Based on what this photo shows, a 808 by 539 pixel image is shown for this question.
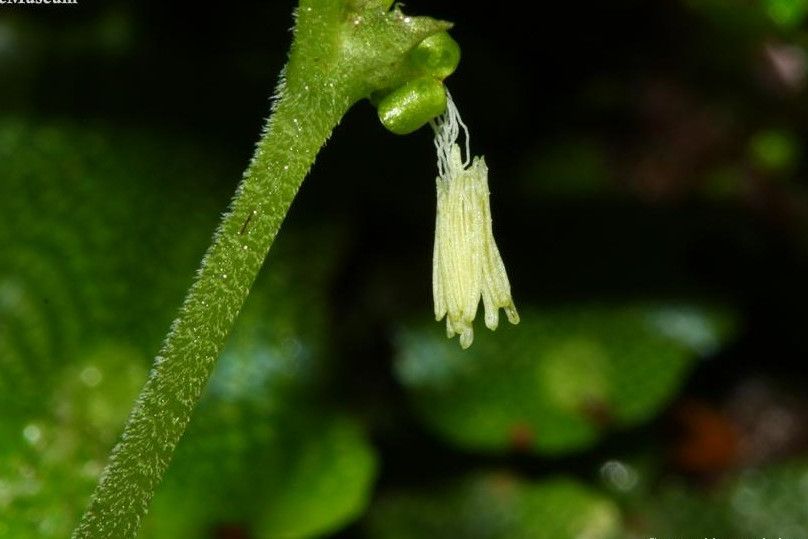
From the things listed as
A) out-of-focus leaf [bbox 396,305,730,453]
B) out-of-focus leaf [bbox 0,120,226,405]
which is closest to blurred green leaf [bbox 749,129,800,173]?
out-of-focus leaf [bbox 396,305,730,453]

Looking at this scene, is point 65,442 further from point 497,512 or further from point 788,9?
point 788,9

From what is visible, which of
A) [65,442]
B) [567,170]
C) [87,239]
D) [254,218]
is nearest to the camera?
[254,218]

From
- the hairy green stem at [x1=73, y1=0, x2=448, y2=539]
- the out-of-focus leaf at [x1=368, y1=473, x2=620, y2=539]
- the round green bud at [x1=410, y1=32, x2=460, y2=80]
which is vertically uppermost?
the round green bud at [x1=410, y1=32, x2=460, y2=80]

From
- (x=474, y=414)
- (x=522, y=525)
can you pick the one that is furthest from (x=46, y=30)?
(x=522, y=525)

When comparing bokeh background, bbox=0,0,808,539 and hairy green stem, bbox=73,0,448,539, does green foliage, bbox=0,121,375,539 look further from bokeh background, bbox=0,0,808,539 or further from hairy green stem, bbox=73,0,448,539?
hairy green stem, bbox=73,0,448,539

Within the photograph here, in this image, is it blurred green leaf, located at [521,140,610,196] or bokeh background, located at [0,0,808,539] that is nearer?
bokeh background, located at [0,0,808,539]

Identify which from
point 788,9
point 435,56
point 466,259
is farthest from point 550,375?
point 435,56
